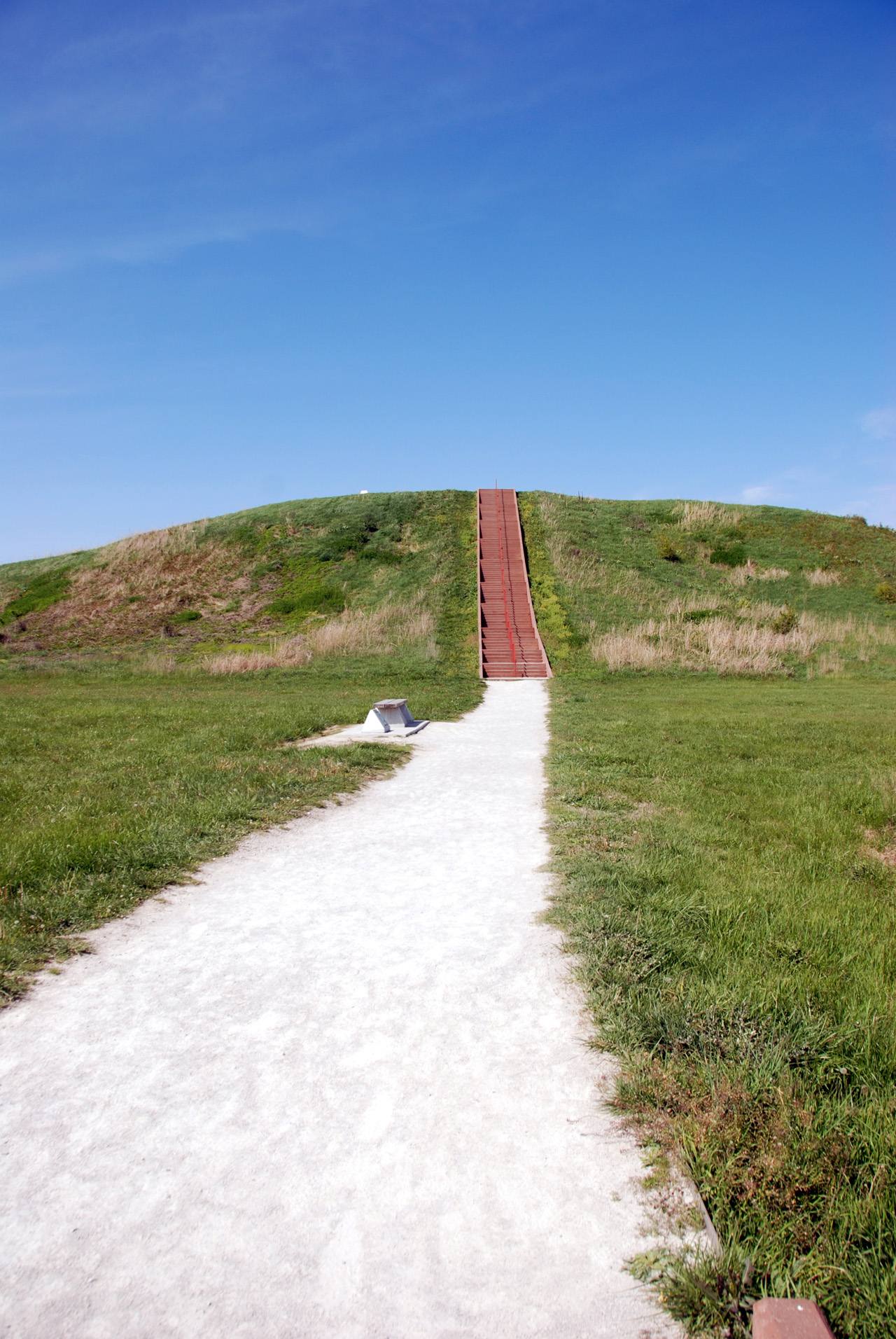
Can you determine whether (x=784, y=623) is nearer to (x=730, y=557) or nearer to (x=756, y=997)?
(x=730, y=557)

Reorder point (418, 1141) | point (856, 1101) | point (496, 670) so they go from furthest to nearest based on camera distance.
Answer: point (496, 670) → point (856, 1101) → point (418, 1141)

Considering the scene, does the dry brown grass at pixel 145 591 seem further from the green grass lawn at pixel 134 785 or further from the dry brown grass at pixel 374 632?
the green grass lawn at pixel 134 785

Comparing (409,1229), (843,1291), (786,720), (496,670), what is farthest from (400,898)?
(496,670)

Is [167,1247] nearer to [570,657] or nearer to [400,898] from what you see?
[400,898]

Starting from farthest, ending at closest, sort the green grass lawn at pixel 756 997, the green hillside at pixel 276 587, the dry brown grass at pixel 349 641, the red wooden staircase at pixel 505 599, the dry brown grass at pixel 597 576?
the dry brown grass at pixel 597 576 → the green hillside at pixel 276 587 → the red wooden staircase at pixel 505 599 → the dry brown grass at pixel 349 641 → the green grass lawn at pixel 756 997

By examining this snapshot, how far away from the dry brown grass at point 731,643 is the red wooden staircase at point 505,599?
253 cm

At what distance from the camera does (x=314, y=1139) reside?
275 cm

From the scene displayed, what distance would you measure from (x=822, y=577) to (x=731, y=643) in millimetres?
13245

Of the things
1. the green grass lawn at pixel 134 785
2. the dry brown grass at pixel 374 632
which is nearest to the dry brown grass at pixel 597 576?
the dry brown grass at pixel 374 632

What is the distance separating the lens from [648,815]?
23.9 feet

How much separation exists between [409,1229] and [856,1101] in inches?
74.4

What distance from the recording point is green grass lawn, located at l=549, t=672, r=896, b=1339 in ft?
7.34

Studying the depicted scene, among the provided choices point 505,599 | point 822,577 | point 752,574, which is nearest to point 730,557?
point 752,574

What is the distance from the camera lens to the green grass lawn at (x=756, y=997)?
2.24 meters
